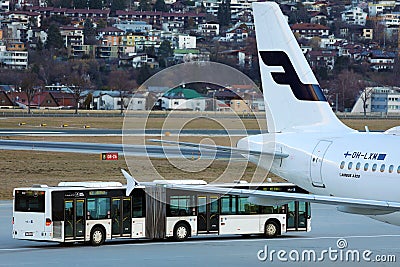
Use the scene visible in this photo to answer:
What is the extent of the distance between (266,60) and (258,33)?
3.18 feet

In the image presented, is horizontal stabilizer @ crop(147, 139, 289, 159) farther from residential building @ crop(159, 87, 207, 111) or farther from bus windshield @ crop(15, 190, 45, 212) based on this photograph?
residential building @ crop(159, 87, 207, 111)

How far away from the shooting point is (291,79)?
35906 millimetres

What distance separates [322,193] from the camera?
33844mm

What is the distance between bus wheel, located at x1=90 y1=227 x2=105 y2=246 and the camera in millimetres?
36406

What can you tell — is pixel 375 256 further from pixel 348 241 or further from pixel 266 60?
pixel 266 60

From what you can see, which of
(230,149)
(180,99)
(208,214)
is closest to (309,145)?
(230,149)

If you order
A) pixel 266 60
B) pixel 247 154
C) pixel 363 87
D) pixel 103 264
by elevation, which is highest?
pixel 266 60

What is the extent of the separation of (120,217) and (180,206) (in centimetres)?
220

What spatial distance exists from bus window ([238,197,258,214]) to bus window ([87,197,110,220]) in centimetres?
486

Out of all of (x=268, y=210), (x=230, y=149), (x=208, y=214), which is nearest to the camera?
(x=230, y=149)

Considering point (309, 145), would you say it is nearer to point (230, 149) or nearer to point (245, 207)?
point (230, 149)

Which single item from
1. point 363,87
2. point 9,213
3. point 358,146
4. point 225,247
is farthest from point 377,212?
point 363,87

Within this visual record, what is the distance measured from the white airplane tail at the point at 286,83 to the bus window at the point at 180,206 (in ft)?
13.2

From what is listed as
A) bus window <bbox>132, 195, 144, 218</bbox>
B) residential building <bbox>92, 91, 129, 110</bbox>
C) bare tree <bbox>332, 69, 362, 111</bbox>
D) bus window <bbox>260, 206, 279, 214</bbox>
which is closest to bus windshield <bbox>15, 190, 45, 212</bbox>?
bus window <bbox>132, 195, 144, 218</bbox>
